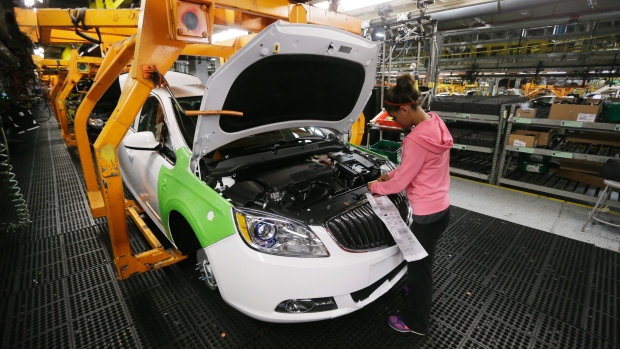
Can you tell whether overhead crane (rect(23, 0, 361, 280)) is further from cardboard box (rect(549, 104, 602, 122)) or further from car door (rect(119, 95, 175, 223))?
cardboard box (rect(549, 104, 602, 122))

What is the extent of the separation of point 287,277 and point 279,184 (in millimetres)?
738

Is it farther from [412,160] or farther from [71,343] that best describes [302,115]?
[71,343]

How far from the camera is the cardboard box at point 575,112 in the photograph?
3662mm

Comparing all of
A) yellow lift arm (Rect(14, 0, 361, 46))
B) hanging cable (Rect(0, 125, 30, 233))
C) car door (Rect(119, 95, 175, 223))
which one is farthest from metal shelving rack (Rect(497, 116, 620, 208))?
hanging cable (Rect(0, 125, 30, 233))

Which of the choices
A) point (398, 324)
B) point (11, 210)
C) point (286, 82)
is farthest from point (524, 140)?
point (11, 210)

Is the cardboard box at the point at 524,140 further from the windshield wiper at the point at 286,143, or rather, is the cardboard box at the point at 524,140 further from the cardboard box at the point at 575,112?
the windshield wiper at the point at 286,143

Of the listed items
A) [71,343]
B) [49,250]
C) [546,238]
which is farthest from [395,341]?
[49,250]

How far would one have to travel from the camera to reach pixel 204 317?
6.74 feet

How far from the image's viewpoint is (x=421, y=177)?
1648mm

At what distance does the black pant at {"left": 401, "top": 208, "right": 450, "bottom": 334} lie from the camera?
173 centimetres

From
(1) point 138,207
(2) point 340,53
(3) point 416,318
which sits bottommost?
(3) point 416,318

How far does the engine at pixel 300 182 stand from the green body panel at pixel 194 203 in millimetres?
153

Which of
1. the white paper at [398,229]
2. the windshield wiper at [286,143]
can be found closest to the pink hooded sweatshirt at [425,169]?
the white paper at [398,229]

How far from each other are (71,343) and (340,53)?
261cm
